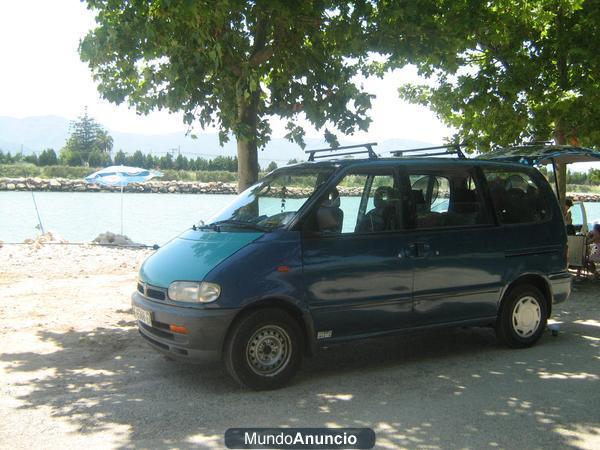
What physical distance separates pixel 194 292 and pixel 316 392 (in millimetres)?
1355

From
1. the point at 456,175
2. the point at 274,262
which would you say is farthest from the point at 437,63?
the point at 274,262

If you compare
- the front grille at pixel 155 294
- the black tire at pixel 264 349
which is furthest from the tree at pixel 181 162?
the black tire at pixel 264 349

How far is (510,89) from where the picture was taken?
14.0 meters

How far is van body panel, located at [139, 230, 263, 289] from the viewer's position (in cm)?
535

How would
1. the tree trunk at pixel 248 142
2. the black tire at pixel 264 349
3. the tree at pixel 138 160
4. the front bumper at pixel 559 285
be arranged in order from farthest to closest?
the tree at pixel 138 160
the tree trunk at pixel 248 142
the front bumper at pixel 559 285
the black tire at pixel 264 349

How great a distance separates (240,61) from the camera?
8.98 meters

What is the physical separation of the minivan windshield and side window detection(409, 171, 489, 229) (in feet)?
3.21

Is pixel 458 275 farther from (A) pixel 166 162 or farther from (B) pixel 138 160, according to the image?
(B) pixel 138 160

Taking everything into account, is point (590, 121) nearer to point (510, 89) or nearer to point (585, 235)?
point (510, 89)

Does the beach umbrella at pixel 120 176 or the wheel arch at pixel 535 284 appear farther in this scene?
the beach umbrella at pixel 120 176

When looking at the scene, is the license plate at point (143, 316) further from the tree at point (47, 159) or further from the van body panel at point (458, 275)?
the tree at point (47, 159)

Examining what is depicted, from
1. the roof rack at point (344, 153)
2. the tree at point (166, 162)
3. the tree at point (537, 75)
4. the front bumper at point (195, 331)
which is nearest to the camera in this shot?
the front bumper at point (195, 331)

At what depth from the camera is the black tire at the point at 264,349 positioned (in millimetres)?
5254

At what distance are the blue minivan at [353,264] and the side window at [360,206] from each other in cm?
1
